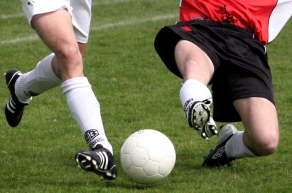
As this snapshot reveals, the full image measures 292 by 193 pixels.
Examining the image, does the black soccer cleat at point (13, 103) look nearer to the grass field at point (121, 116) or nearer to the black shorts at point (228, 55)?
the grass field at point (121, 116)

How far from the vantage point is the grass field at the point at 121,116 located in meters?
5.37

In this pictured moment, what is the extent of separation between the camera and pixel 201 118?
14.5 feet

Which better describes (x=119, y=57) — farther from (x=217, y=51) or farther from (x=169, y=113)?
(x=217, y=51)

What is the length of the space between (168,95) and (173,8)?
5038 millimetres

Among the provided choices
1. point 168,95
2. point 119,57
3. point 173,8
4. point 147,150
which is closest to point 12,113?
point 147,150

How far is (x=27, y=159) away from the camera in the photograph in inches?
239

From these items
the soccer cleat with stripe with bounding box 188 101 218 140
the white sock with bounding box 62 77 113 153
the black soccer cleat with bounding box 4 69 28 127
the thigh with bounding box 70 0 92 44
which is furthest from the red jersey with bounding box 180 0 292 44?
the black soccer cleat with bounding box 4 69 28 127

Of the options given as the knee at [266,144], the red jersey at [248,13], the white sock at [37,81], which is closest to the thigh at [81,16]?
the white sock at [37,81]

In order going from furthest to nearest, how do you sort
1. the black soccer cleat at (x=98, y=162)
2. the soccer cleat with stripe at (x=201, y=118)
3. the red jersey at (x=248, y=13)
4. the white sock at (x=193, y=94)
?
the red jersey at (x=248, y=13)
the black soccer cleat at (x=98, y=162)
the white sock at (x=193, y=94)
the soccer cleat with stripe at (x=201, y=118)

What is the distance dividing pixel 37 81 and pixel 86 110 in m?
1.09

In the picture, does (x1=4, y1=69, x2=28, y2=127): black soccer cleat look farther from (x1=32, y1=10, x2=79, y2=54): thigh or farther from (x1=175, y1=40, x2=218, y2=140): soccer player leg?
(x1=175, y1=40, x2=218, y2=140): soccer player leg

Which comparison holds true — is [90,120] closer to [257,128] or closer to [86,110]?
[86,110]

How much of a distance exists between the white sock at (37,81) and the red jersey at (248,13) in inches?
41.0

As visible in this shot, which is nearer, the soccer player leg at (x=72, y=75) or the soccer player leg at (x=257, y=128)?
the soccer player leg at (x=72, y=75)
